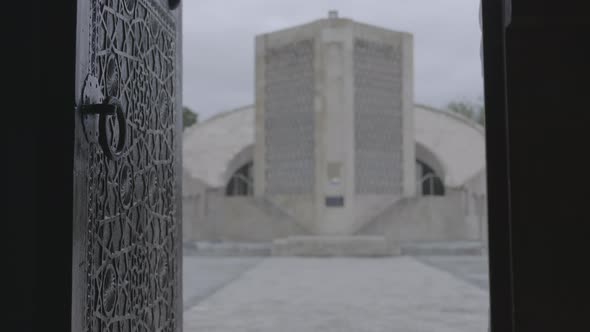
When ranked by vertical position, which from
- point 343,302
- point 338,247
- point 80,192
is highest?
point 80,192

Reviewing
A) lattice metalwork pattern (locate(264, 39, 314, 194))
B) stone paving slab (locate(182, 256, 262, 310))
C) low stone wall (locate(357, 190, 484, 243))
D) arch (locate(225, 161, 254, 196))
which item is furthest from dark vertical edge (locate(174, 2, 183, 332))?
arch (locate(225, 161, 254, 196))

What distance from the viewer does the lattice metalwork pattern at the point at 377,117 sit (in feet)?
41.5

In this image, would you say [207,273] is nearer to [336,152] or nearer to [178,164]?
[336,152]

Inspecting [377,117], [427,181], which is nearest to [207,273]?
[377,117]

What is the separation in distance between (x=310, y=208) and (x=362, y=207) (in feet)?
3.60

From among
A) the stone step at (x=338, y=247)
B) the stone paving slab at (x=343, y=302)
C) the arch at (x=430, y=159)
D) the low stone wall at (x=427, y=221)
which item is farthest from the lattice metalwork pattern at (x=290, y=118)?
the arch at (x=430, y=159)

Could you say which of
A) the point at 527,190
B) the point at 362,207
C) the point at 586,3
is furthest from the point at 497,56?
the point at 362,207

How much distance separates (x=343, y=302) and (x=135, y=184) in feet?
14.8

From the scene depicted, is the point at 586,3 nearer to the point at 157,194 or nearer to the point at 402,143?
the point at 157,194

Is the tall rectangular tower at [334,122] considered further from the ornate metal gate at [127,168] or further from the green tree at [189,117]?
the green tree at [189,117]

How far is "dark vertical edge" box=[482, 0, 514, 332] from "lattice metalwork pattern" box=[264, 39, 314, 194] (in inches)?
436

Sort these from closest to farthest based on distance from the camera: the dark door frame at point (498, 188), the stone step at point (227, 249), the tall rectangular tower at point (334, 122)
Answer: the dark door frame at point (498, 188), the stone step at point (227, 249), the tall rectangular tower at point (334, 122)

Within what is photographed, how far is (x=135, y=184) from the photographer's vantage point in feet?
6.53

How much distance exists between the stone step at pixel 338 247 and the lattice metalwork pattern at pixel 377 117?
1.73 metres
